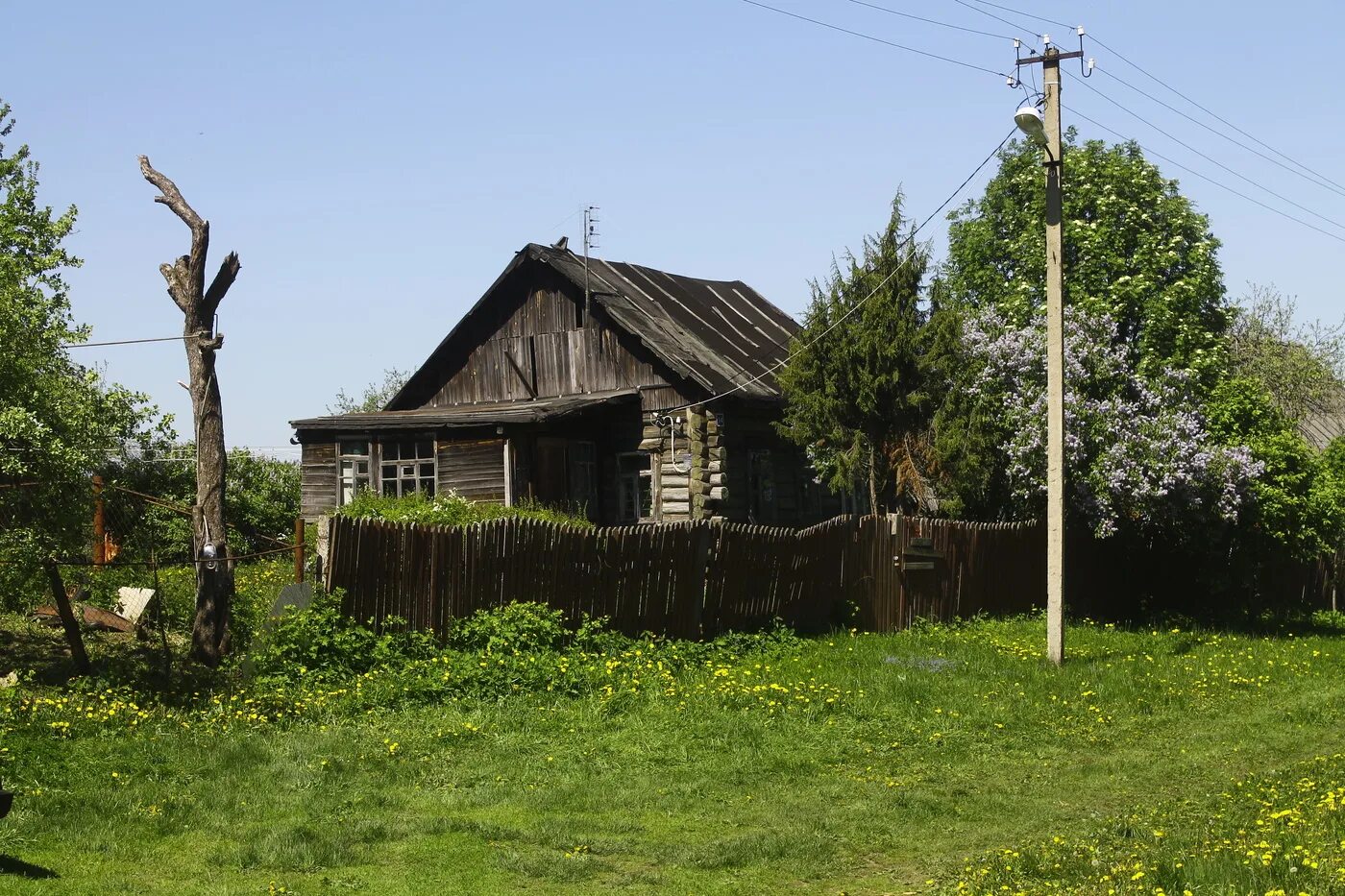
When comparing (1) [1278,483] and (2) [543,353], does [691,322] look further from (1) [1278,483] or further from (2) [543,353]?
(1) [1278,483]

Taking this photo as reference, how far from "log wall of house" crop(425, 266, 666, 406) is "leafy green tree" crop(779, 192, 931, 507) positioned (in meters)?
5.33

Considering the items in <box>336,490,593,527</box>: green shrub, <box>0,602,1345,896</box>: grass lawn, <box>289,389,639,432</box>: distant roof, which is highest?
<box>289,389,639,432</box>: distant roof

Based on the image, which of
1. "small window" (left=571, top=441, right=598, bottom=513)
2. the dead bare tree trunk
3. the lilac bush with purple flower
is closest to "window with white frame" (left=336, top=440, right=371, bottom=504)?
"small window" (left=571, top=441, right=598, bottom=513)

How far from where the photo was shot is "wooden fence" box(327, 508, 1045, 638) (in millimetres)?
15039

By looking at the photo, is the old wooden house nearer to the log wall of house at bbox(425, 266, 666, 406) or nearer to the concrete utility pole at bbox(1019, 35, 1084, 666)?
the log wall of house at bbox(425, 266, 666, 406)

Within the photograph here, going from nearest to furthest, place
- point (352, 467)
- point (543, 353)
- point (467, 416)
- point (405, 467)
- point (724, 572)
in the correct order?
point (724, 572) → point (467, 416) → point (405, 467) → point (352, 467) → point (543, 353)

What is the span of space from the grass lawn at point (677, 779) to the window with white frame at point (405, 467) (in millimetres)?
13325

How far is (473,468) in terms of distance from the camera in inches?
1113

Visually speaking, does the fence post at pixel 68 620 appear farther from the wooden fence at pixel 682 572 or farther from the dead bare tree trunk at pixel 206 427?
the wooden fence at pixel 682 572

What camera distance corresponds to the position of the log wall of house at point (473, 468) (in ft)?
91.8

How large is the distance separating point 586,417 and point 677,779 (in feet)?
59.9

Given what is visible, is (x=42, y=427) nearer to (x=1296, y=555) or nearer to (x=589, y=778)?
(x=589, y=778)

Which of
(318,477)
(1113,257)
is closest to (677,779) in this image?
(318,477)

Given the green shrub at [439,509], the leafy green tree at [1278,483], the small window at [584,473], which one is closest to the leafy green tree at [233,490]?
the green shrub at [439,509]
